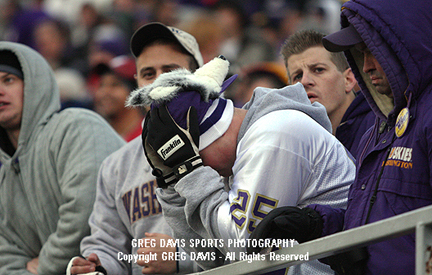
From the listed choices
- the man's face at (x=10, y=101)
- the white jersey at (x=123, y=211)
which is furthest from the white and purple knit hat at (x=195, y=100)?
the man's face at (x=10, y=101)

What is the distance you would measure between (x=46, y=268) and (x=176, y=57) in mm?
1599

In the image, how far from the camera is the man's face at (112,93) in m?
5.50

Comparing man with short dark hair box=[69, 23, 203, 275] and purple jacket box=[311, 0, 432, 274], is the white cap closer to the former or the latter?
man with short dark hair box=[69, 23, 203, 275]

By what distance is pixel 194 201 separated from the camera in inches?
85.9

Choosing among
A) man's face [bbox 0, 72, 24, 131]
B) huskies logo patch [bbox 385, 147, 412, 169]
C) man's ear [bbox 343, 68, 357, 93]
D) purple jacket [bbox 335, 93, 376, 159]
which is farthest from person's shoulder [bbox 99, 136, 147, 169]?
huskies logo patch [bbox 385, 147, 412, 169]

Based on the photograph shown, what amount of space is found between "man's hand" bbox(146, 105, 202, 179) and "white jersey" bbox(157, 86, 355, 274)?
0.05m

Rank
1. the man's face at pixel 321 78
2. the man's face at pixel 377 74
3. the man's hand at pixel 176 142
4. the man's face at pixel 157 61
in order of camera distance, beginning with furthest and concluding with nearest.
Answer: the man's face at pixel 157 61 < the man's face at pixel 321 78 < the man's hand at pixel 176 142 < the man's face at pixel 377 74

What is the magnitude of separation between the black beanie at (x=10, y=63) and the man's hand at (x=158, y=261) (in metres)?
2.01

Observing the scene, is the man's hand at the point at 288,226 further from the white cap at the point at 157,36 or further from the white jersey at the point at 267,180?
the white cap at the point at 157,36

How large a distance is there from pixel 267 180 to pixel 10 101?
8.71 feet

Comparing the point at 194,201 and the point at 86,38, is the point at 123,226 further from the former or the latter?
the point at 86,38

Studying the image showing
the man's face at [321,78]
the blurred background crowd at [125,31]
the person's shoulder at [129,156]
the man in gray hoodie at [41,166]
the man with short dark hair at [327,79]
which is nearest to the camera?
the man with short dark hair at [327,79]

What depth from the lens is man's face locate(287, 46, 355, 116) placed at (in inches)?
132

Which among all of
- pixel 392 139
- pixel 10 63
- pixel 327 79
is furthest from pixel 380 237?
pixel 10 63
